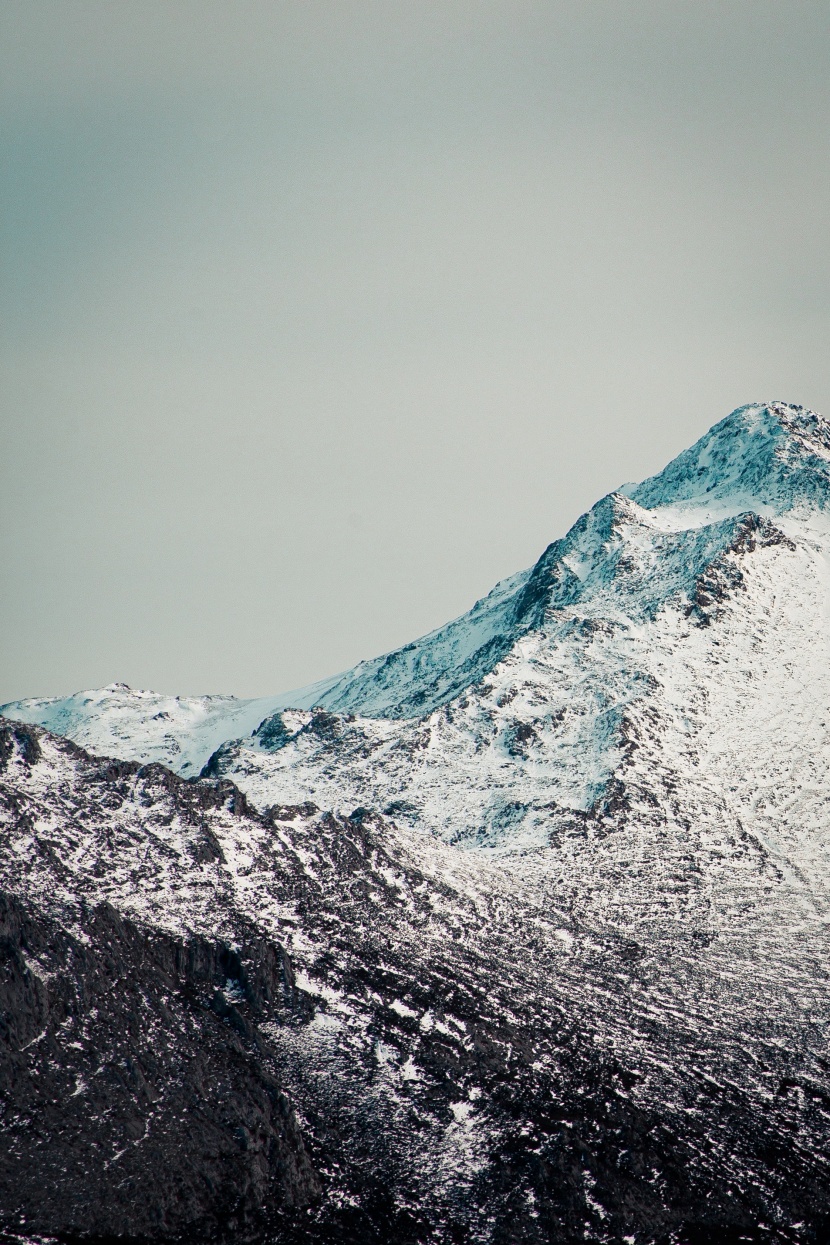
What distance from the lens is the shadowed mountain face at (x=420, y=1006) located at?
66.8m

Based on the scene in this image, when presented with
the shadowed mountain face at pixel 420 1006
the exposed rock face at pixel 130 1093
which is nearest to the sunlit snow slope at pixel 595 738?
the shadowed mountain face at pixel 420 1006

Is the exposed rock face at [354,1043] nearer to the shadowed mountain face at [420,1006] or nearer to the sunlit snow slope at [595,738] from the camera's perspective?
the shadowed mountain face at [420,1006]

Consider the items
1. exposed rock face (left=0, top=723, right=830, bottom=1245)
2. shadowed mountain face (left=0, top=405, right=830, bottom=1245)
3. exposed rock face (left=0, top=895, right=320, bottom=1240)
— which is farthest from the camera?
shadowed mountain face (left=0, top=405, right=830, bottom=1245)

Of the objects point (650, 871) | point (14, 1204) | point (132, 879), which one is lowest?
point (650, 871)

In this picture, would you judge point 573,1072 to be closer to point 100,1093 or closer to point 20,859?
point 100,1093

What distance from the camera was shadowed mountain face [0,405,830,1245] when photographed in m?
66.8

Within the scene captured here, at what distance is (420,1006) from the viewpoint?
8919cm

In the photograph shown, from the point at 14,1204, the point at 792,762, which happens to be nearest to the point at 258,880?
the point at 14,1204

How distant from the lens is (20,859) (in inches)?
3698

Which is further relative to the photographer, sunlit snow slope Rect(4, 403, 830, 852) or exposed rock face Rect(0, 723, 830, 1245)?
sunlit snow slope Rect(4, 403, 830, 852)

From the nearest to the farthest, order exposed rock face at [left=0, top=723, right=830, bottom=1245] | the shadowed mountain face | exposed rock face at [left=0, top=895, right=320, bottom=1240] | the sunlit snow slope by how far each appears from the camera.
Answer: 1. exposed rock face at [left=0, top=895, right=320, bottom=1240]
2. exposed rock face at [left=0, top=723, right=830, bottom=1245]
3. the shadowed mountain face
4. the sunlit snow slope

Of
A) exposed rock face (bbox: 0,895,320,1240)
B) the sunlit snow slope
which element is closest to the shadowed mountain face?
exposed rock face (bbox: 0,895,320,1240)

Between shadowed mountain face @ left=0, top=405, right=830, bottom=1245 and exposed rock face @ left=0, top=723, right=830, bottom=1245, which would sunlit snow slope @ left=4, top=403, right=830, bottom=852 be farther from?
exposed rock face @ left=0, top=723, right=830, bottom=1245

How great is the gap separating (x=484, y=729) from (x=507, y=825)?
28.8 metres
